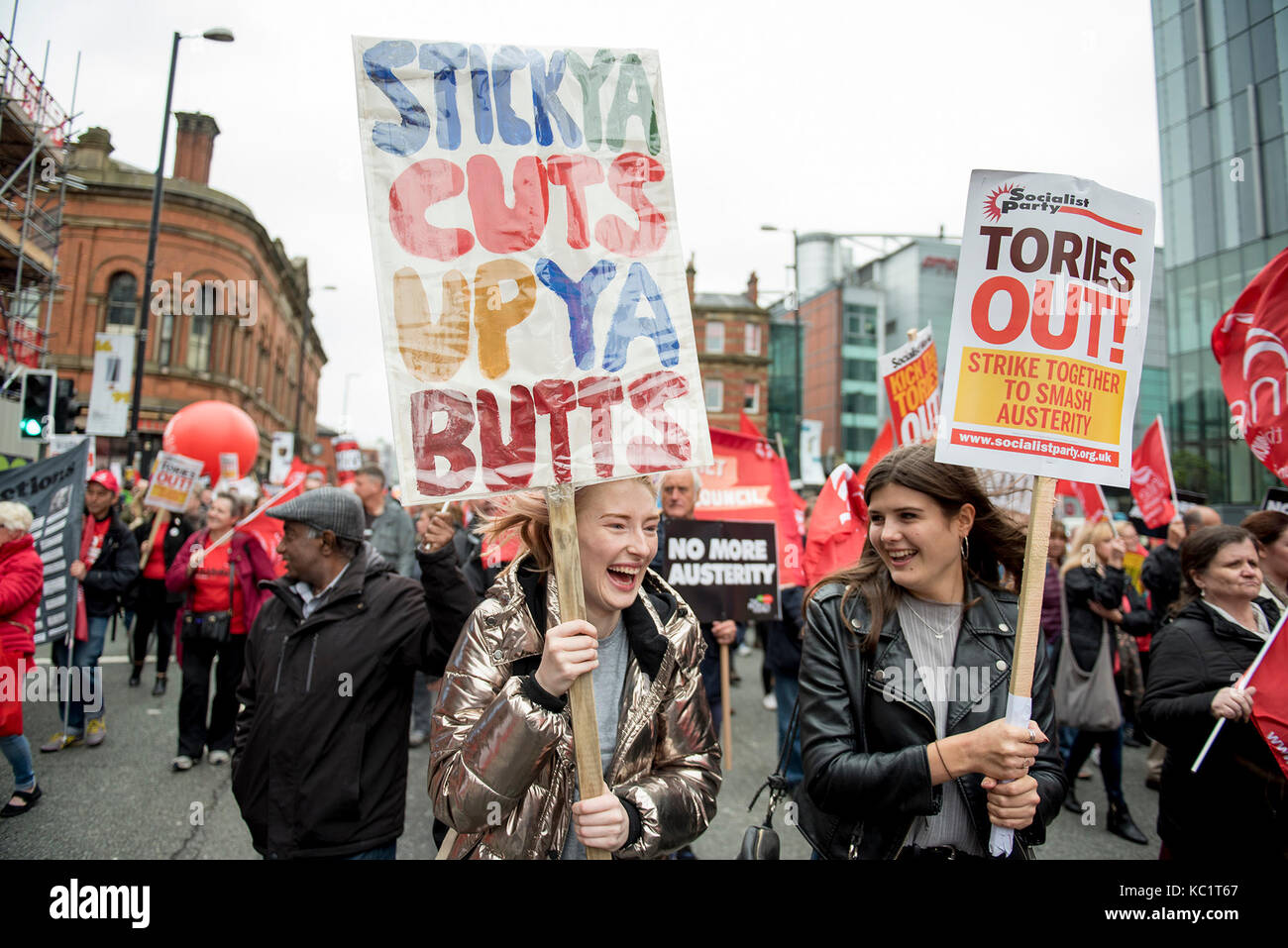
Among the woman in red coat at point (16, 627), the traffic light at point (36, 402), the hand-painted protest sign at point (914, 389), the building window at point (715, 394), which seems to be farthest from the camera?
the building window at point (715, 394)

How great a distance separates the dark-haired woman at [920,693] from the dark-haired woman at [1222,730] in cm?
107

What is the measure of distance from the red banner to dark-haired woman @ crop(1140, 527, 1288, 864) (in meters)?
3.55

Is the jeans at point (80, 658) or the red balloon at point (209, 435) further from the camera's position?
the red balloon at point (209, 435)

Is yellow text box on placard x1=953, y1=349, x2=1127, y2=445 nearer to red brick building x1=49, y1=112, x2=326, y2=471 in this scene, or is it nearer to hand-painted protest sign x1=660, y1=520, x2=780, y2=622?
red brick building x1=49, y1=112, x2=326, y2=471

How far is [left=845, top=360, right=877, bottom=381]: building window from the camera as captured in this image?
58656 mm

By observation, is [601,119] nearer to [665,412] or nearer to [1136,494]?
[665,412]

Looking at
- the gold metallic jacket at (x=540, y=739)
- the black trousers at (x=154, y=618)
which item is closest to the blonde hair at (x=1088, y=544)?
the gold metallic jacket at (x=540, y=739)

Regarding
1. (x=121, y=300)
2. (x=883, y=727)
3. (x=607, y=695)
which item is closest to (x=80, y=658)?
(x=607, y=695)

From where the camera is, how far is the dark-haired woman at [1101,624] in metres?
5.13

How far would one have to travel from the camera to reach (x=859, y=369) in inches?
2335

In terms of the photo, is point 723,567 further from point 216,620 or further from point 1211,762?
point 216,620

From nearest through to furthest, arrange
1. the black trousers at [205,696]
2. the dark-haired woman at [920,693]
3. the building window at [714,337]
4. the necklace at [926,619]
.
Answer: the dark-haired woman at [920,693] < the necklace at [926,619] < the black trousers at [205,696] < the building window at [714,337]

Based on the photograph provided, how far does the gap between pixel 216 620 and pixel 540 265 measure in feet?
17.0

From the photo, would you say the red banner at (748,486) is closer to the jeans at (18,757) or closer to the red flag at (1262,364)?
the red flag at (1262,364)
